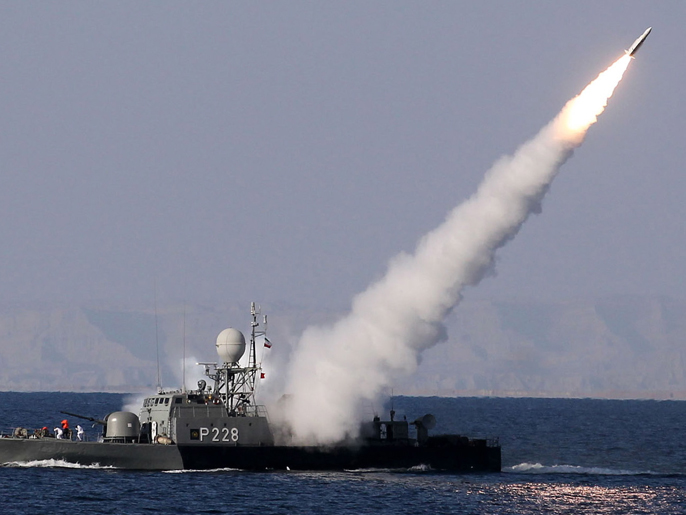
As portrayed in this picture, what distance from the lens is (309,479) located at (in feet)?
159

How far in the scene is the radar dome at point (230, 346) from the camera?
5194 centimetres

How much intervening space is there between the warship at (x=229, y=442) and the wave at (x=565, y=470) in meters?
2.34

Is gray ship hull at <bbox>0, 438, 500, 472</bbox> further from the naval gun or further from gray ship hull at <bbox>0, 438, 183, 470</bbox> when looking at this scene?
the naval gun

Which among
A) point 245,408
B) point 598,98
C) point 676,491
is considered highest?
point 598,98

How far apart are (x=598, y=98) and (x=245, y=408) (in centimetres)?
1939

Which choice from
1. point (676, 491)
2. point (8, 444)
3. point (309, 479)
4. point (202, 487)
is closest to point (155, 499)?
point (202, 487)

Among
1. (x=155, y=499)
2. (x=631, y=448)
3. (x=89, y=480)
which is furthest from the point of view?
(x=631, y=448)

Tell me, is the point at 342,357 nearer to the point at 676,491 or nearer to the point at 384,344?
the point at 384,344

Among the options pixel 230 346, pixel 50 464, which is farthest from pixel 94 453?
pixel 230 346

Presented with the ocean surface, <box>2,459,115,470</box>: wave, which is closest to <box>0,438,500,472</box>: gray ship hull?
<box>2,459,115,470</box>: wave

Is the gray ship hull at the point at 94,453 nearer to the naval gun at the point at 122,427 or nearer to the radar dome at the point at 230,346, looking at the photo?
the naval gun at the point at 122,427

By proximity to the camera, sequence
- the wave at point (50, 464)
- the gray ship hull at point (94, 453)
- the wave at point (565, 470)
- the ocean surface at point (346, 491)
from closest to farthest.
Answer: the ocean surface at point (346, 491) < the gray ship hull at point (94, 453) < the wave at point (50, 464) < the wave at point (565, 470)

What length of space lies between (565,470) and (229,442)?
15.4m

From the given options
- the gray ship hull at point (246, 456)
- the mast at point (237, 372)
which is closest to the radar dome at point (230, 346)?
the mast at point (237, 372)
